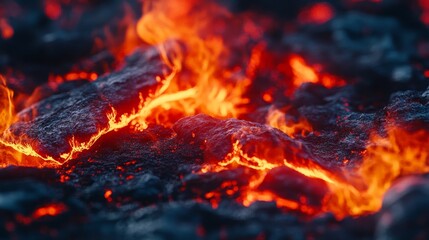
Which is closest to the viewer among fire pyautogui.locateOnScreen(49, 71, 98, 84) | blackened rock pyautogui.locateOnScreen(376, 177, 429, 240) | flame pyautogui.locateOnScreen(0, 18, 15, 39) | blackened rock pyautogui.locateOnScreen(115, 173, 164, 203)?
blackened rock pyautogui.locateOnScreen(376, 177, 429, 240)

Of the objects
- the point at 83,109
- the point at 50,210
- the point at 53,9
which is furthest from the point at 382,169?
the point at 53,9

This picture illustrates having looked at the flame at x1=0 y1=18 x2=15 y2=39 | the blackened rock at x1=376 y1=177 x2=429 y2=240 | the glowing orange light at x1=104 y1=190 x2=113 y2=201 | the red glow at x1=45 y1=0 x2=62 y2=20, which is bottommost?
the blackened rock at x1=376 y1=177 x2=429 y2=240

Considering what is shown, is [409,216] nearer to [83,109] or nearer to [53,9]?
[83,109]

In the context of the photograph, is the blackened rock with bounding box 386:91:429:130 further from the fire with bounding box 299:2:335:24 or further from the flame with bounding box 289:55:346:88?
the fire with bounding box 299:2:335:24

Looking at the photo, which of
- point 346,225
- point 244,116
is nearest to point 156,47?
point 244,116

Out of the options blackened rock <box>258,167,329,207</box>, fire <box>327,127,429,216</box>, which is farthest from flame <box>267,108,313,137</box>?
blackened rock <box>258,167,329,207</box>

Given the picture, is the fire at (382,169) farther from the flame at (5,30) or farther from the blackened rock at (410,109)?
the flame at (5,30)
